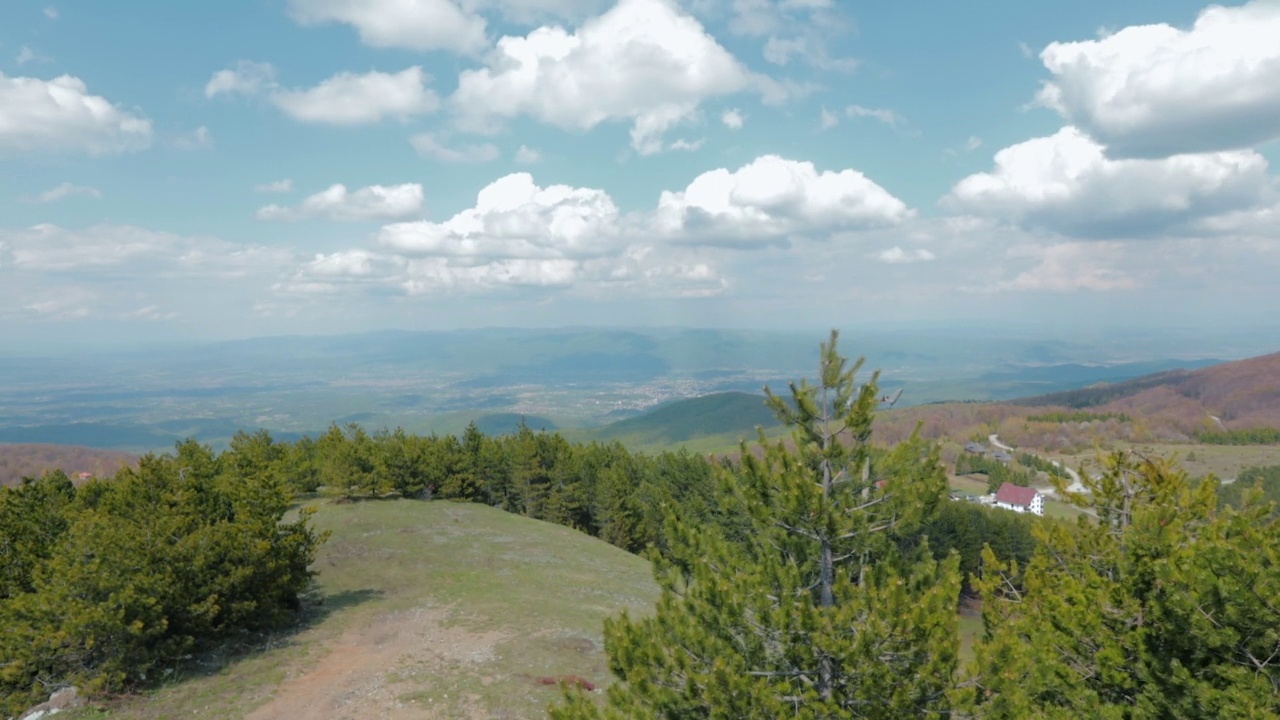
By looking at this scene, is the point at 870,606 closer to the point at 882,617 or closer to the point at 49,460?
the point at 882,617

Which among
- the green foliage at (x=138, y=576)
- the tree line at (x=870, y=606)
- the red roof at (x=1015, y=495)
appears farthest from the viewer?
the red roof at (x=1015, y=495)

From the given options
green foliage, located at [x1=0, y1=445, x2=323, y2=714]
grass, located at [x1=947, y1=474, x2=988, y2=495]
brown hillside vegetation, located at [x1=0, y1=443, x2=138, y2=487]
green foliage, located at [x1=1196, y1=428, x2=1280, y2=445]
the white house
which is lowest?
grass, located at [x1=947, y1=474, x2=988, y2=495]

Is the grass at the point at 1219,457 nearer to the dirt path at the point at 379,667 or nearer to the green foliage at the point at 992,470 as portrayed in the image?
the green foliage at the point at 992,470

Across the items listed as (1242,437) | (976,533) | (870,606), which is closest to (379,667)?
(870,606)

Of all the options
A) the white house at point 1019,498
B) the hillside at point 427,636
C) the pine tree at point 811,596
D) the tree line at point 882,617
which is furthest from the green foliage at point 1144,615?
the white house at point 1019,498

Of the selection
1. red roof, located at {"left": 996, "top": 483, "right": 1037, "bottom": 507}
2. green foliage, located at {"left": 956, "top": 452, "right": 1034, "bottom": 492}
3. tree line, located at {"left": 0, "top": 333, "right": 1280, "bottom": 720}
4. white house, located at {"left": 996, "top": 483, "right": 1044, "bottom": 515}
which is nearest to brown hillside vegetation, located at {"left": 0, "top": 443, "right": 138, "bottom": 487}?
tree line, located at {"left": 0, "top": 333, "right": 1280, "bottom": 720}

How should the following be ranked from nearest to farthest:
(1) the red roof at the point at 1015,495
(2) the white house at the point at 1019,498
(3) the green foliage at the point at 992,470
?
(2) the white house at the point at 1019,498
(1) the red roof at the point at 1015,495
(3) the green foliage at the point at 992,470

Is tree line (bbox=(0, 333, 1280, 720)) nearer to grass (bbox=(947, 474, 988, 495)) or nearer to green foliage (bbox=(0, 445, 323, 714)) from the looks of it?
green foliage (bbox=(0, 445, 323, 714))

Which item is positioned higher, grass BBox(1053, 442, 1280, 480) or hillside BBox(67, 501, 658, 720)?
hillside BBox(67, 501, 658, 720)
